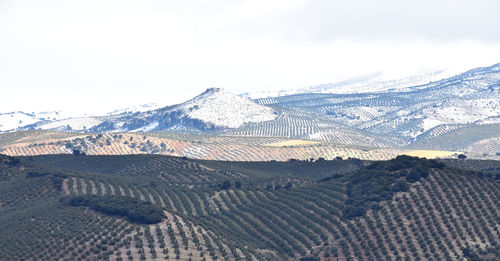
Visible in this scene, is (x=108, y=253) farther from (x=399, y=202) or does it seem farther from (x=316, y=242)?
(x=399, y=202)

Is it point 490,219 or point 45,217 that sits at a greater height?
point 45,217

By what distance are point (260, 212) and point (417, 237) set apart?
1812 inches

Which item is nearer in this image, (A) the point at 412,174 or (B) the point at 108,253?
(B) the point at 108,253

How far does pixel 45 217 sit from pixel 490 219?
82750 mm

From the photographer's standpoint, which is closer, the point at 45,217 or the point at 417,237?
the point at 417,237

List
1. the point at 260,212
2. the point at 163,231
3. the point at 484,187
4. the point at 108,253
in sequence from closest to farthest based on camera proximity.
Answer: the point at 108,253
the point at 163,231
the point at 484,187
the point at 260,212

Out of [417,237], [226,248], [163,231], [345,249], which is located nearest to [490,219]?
[417,237]

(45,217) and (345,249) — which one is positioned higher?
(45,217)

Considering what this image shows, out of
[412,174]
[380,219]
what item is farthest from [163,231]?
[412,174]

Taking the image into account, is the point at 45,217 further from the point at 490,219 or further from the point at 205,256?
the point at 490,219

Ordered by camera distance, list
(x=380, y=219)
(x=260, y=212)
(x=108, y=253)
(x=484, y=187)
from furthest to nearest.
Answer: (x=260, y=212) < (x=484, y=187) < (x=380, y=219) < (x=108, y=253)

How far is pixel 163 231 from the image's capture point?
156000mm

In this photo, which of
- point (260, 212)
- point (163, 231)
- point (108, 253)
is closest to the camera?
point (108, 253)

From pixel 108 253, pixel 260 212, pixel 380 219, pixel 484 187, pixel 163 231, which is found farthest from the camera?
pixel 260 212
